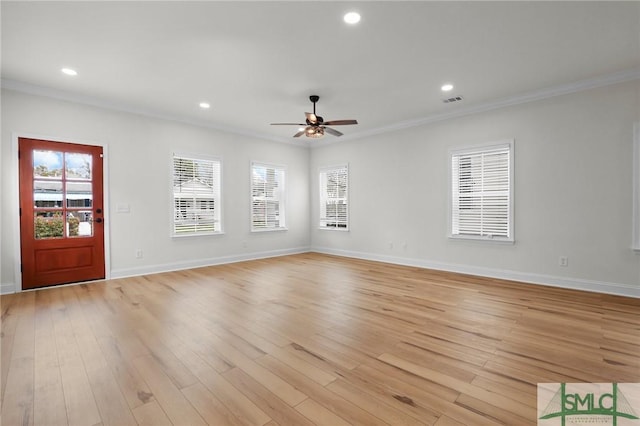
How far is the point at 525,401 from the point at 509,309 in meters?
1.95

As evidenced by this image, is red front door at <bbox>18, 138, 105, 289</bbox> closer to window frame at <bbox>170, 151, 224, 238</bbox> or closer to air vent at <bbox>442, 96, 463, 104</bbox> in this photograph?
window frame at <bbox>170, 151, 224, 238</bbox>

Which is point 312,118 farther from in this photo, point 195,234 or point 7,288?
point 7,288

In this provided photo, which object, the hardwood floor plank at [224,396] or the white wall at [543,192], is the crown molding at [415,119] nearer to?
the white wall at [543,192]

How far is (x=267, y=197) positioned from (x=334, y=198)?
172 cm

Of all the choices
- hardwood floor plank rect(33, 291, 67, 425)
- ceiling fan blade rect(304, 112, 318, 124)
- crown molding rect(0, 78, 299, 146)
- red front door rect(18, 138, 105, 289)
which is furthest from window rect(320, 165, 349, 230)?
hardwood floor plank rect(33, 291, 67, 425)

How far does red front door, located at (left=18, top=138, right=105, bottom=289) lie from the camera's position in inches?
175

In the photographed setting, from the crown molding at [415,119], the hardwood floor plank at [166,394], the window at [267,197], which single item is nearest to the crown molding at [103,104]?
the crown molding at [415,119]

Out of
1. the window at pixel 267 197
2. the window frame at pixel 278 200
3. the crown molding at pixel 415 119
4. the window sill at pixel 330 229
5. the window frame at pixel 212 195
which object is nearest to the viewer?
the crown molding at pixel 415 119

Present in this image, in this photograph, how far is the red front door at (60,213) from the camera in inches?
175

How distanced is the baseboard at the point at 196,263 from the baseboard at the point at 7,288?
3.85 ft

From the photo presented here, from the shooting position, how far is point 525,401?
1.85 metres

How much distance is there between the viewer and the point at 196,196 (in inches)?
243

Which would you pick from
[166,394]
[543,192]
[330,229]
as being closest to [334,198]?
[330,229]

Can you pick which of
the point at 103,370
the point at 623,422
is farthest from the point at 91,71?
the point at 623,422
